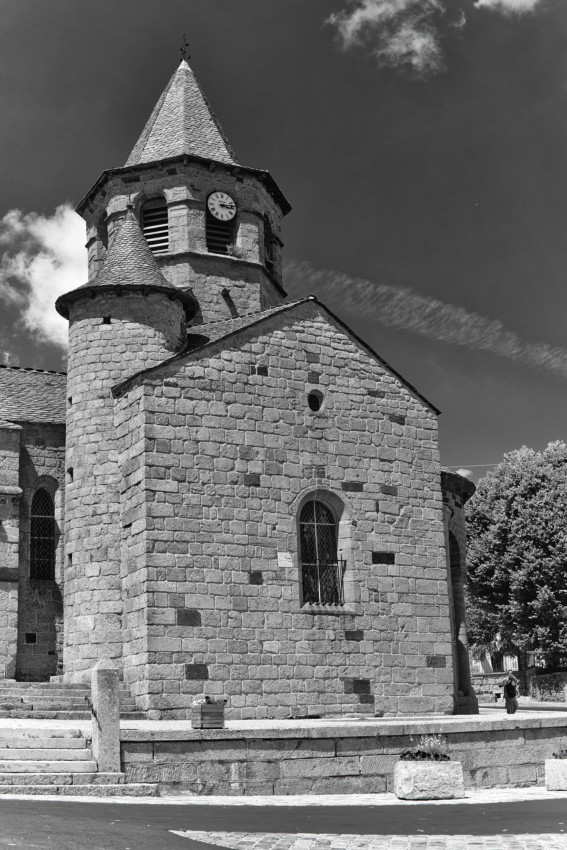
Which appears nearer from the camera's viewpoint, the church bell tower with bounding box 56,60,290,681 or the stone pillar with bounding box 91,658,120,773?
the stone pillar with bounding box 91,658,120,773

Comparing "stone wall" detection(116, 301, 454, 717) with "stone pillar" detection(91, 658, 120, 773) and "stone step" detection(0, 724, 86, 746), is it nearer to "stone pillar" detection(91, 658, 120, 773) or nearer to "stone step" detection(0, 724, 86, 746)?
"stone step" detection(0, 724, 86, 746)

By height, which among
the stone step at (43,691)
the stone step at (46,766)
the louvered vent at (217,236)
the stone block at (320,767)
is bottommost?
the stone block at (320,767)

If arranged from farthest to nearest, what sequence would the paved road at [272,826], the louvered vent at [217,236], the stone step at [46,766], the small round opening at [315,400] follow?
1. the louvered vent at [217,236]
2. the small round opening at [315,400]
3. the stone step at [46,766]
4. the paved road at [272,826]

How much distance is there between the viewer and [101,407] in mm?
23062

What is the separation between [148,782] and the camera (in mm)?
14906

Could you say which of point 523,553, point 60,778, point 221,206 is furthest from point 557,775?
point 523,553

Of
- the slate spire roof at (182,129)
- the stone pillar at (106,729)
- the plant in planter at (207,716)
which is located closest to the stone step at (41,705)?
the plant in planter at (207,716)

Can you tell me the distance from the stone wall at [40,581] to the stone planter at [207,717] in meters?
9.12

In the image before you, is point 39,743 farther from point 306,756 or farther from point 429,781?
point 429,781

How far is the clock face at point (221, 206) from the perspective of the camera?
1169 inches

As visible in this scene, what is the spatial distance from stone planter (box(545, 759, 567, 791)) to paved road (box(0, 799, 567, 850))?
2268mm

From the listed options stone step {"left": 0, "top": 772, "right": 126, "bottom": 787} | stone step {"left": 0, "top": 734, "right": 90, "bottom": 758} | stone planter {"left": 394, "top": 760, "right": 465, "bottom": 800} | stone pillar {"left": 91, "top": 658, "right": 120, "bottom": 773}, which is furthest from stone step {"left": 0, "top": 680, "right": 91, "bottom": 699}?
stone planter {"left": 394, "top": 760, "right": 465, "bottom": 800}

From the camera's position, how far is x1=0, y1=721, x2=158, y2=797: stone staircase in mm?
13953

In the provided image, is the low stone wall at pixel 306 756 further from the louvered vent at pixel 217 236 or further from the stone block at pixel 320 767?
the louvered vent at pixel 217 236
